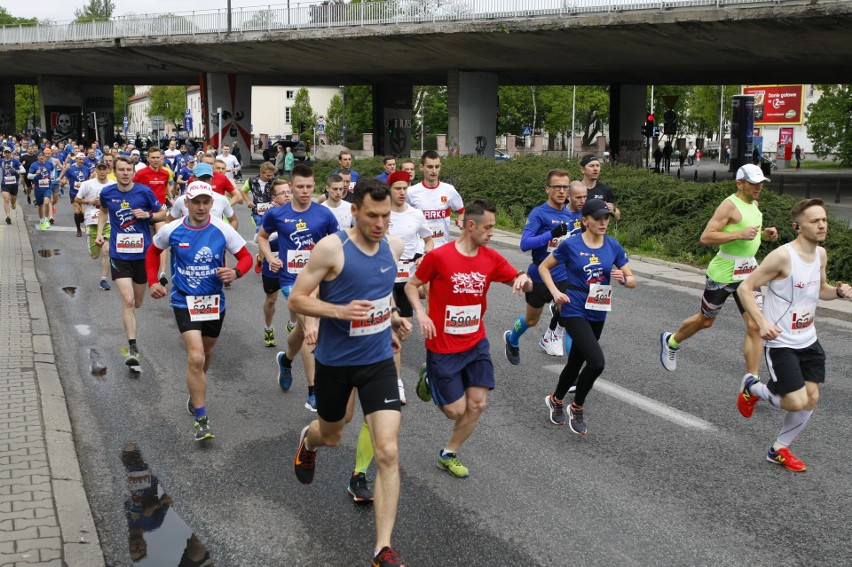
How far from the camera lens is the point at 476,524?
218 inches

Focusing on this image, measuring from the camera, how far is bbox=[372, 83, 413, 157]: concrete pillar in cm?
6169

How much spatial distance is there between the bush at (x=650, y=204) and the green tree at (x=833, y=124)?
3617 cm

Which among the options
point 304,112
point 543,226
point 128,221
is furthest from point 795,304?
point 304,112

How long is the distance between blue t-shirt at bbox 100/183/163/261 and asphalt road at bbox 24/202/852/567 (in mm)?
1164

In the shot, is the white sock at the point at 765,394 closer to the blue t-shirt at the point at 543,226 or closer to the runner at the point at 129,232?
the blue t-shirt at the point at 543,226

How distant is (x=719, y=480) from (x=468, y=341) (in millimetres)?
1950

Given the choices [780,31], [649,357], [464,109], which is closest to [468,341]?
[649,357]

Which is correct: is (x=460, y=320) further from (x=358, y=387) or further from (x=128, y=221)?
(x=128, y=221)

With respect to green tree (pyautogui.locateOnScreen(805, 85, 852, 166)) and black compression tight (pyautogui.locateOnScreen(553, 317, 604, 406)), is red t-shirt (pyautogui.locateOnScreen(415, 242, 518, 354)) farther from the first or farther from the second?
green tree (pyautogui.locateOnScreen(805, 85, 852, 166))

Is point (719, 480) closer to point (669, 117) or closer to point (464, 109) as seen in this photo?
point (669, 117)

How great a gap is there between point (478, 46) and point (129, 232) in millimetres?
28801

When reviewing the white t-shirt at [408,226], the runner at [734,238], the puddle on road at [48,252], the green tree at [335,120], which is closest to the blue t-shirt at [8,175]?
the puddle on road at [48,252]

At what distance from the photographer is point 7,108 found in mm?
79625

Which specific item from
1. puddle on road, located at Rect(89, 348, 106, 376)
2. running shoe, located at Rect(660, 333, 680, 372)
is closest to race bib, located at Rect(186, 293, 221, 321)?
puddle on road, located at Rect(89, 348, 106, 376)
